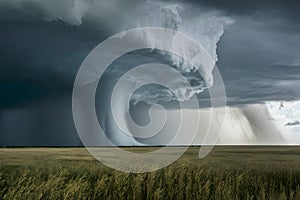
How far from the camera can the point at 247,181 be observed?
661 inches

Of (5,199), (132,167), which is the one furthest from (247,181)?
(5,199)

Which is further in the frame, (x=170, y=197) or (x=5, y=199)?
(x=170, y=197)

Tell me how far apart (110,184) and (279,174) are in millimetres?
9049

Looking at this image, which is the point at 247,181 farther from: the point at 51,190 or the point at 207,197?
the point at 51,190

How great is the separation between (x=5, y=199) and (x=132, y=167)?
24.1 ft

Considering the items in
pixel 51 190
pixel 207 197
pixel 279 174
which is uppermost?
pixel 51 190

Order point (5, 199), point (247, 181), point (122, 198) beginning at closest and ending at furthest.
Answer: point (5, 199) < point (122, 198) < point (247, 181)

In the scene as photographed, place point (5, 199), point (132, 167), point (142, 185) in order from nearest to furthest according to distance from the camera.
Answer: point (5, 199) < point (142, 185) < point (132, 167)

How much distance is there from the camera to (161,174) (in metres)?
17.3

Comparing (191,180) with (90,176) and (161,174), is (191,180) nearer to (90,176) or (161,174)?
(161,174)

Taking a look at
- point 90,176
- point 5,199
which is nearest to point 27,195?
point 5,199

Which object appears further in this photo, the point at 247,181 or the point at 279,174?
the point at 279,174

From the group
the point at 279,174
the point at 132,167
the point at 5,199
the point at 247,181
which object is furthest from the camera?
the point at 279,174

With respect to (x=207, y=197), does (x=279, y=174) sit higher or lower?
lower
